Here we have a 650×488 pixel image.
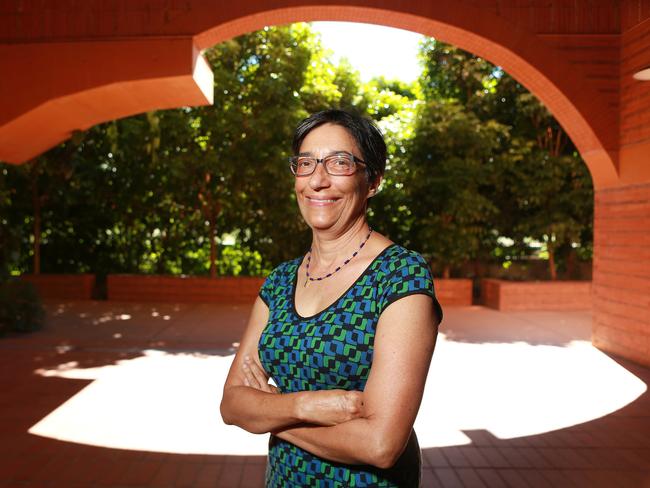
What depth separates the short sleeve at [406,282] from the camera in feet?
4.57

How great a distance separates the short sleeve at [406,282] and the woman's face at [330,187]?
0.22 m

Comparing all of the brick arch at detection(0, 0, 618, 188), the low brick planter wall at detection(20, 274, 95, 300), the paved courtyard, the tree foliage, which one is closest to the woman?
the paved courtyard

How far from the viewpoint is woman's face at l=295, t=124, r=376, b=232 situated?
157cm

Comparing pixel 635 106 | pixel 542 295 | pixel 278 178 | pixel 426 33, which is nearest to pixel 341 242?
pixel 426 33

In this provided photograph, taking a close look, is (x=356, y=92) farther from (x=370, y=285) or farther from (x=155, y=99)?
(x=370, y=285)

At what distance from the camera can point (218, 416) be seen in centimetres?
452

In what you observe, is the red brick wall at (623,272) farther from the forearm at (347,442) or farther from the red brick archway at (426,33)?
the forearm at (347,442)

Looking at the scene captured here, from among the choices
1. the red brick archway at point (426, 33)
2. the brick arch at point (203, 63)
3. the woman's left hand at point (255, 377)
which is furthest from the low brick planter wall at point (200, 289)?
the woman's left hand at point (255, 377)

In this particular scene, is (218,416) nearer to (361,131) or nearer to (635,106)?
(361,131)

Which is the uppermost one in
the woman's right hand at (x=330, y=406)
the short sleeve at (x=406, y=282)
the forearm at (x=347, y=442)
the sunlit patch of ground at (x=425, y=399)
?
the short sleeve at (x=406, y=282)

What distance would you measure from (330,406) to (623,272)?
5980mm

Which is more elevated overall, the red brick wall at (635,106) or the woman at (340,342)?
the red brick wall at (635,106)

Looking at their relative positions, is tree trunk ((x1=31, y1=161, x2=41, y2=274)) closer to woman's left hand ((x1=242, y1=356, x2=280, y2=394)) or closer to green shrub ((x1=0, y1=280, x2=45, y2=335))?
green shrub ((x1=0, y1=280, x2=45, y2=335))

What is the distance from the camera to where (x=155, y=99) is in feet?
20.4
